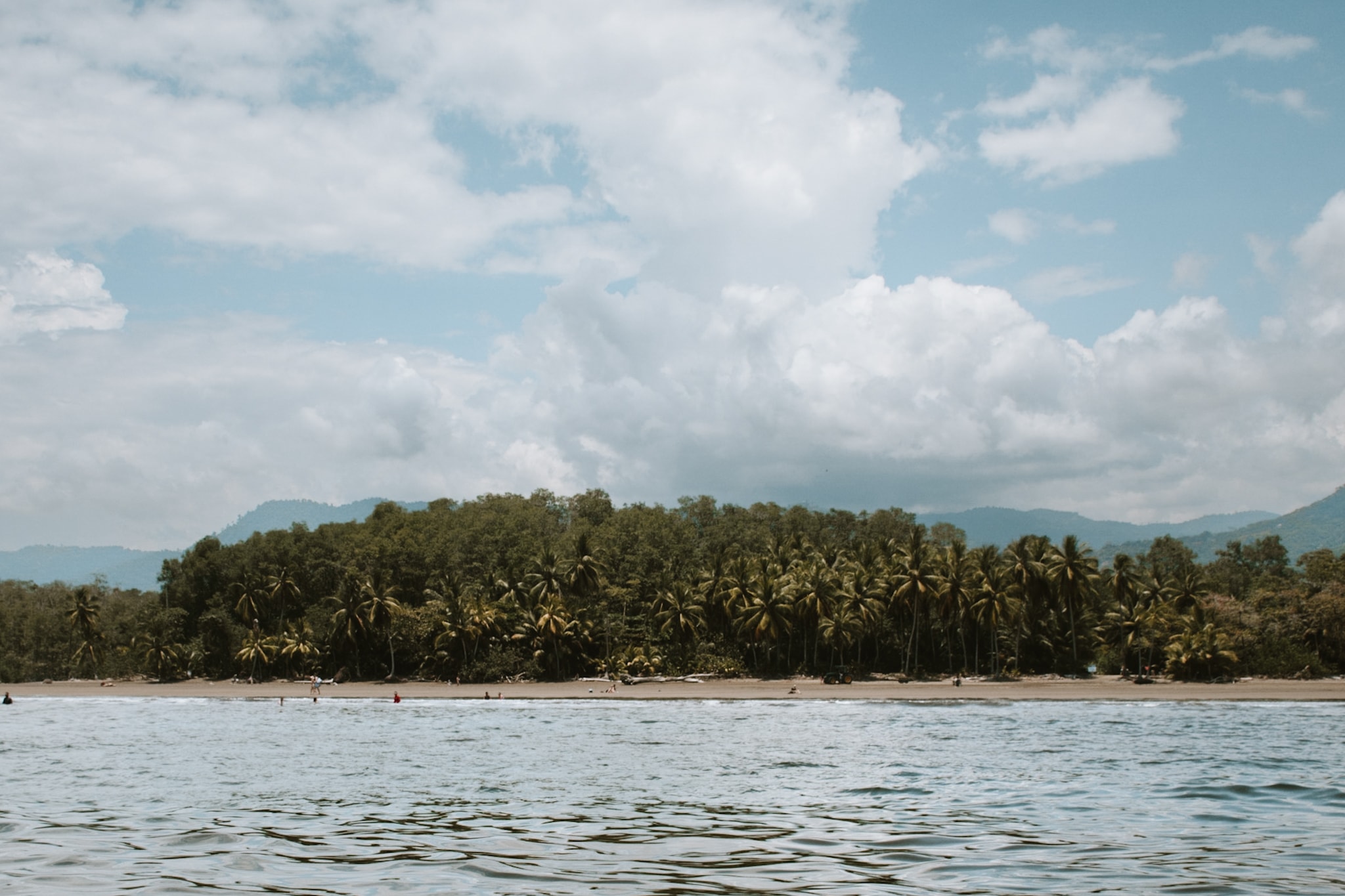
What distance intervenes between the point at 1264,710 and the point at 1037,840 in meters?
44.6

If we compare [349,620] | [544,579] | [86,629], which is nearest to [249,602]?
[349,620]

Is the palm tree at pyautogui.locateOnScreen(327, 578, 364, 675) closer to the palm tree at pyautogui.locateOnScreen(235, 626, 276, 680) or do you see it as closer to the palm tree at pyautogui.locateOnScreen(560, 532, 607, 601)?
the palm tree at pyautogui.locateOnScreen(235, 626, 276, 680)

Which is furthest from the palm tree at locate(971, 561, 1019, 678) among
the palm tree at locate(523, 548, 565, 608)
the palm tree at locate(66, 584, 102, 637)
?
the palm tree at locate(66, 584, 102, 637)

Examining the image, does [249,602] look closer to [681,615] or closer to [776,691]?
[681,615]

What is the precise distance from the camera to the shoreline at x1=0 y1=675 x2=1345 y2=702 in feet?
215

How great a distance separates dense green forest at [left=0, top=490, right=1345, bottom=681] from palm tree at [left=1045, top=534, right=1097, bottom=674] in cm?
19

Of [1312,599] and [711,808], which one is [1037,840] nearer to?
[711,808]

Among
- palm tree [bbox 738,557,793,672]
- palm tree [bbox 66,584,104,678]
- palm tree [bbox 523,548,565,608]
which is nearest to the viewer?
palm tree [bbox 738,557,793,672]

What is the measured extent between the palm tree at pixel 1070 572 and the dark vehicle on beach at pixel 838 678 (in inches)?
725

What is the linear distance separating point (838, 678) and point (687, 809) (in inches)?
2410

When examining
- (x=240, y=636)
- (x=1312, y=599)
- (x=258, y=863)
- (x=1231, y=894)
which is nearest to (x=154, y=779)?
(x=258, y=863)

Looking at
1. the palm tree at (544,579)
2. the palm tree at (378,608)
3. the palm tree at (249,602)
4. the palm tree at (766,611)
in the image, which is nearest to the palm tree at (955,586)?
the palm tree at (766,611)

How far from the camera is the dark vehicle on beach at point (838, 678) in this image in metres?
80.3

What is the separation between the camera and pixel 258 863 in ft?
52.5
